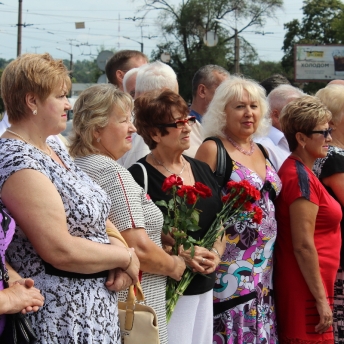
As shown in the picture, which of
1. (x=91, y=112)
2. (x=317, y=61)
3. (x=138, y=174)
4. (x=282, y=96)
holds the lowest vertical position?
(x=138, y=174)

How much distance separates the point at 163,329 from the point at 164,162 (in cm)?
97

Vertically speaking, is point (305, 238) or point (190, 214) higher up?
point (190, 214)

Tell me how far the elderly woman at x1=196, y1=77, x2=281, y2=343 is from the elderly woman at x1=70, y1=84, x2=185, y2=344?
0.61 m

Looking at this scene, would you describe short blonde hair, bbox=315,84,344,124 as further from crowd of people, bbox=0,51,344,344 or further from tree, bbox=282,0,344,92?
tree, bbox=282,0,344,92

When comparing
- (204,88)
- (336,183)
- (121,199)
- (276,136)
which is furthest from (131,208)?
(204,88)

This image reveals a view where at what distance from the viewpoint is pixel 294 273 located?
12.9ft

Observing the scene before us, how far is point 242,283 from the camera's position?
370cm

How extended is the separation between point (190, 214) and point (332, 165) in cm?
148

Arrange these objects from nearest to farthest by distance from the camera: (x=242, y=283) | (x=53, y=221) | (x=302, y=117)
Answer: (x=53, y=221) → (x=242, y=283) → (x=302, y=117)

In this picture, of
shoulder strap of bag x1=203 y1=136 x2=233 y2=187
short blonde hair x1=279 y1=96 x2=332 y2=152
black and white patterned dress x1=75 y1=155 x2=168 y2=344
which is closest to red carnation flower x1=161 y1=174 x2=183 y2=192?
black and white patterned dress x1=75 y1=155 x2=168 y2=344

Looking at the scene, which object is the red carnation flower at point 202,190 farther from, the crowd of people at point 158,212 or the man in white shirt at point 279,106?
the man in white shirt at point 279,106

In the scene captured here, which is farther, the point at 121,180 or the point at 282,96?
the point at 282,96

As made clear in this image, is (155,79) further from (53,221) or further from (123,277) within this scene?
(53,221)

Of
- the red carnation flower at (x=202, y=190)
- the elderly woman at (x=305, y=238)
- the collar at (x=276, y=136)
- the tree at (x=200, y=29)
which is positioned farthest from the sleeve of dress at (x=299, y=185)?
the tree at (x=200, y=29)
